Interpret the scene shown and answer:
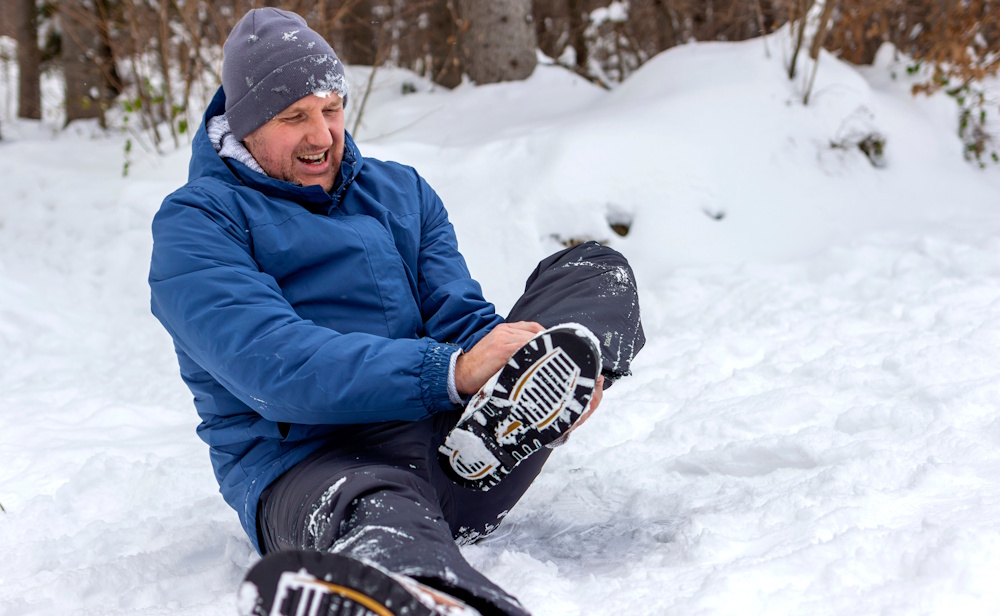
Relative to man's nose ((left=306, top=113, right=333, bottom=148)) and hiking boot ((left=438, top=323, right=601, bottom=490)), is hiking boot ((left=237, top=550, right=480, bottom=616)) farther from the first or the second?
man's nose ((left=306, top=113, right=333, bottom=148))

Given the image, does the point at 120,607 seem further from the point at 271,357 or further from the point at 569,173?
the point at 569,173

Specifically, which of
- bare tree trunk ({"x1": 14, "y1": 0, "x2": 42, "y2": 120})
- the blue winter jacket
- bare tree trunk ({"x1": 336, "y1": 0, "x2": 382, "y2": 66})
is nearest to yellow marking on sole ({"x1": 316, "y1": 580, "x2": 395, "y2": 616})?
the blue winter jacket

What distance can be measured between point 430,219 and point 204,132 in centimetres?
59

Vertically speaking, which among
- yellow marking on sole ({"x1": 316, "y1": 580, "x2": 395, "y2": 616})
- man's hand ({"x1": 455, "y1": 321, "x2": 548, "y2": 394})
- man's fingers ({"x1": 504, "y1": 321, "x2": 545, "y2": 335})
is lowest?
yellow marking on sole ({"x1": 316, "y1": 580, "x2": 395, "y2": 616})

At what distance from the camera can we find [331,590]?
109cm

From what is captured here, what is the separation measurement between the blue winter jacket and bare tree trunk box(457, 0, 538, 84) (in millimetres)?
4117

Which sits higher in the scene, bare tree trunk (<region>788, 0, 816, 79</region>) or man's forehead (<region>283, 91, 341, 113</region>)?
bare tree trunk (<region>788, 0, 816, 79</region>)

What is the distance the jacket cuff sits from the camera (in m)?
1.61

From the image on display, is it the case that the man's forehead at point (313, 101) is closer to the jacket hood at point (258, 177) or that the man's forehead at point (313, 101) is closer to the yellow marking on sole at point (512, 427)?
the jacket hood at point (258, 177)

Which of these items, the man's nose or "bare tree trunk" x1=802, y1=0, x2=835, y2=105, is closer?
the man's nose

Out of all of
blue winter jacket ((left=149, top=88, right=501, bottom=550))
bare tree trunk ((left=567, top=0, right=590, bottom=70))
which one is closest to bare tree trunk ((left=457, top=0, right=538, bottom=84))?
bare tree trunk ((left=567, top=0, right=590, bottom=70))

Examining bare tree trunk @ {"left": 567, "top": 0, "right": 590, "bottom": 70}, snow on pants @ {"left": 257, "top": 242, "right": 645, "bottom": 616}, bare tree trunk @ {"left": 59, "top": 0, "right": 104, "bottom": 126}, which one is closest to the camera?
snow on pants @ {"left": 257, "top": 242, "right": 645, "bottom": 616}

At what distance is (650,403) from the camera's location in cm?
292

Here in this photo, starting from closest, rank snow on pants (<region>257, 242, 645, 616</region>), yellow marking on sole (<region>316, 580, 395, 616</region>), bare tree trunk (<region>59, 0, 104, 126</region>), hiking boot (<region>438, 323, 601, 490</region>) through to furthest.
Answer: yellow marking on sole (<region>316, 580, 395, 616</region>)
snow on pants (<region>257, 242, 645, 616</region>)
hiking boot (<region>438, 323, 601, 490</region>)
bare tree trunk (<region>59, 0, 104, 126</region>)
